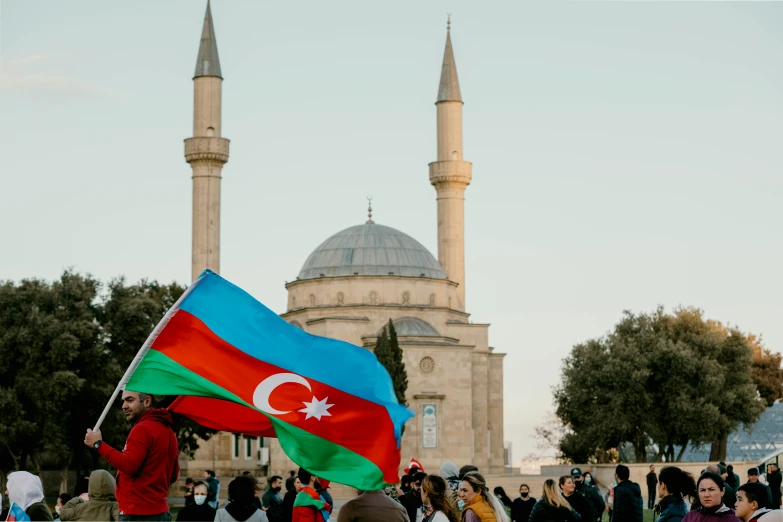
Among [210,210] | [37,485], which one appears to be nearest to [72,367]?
[210,210]

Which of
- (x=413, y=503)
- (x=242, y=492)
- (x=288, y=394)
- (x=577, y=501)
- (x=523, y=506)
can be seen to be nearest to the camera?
(x=288, y=394)

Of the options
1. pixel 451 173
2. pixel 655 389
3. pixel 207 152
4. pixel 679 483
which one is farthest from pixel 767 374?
pixel 679 483

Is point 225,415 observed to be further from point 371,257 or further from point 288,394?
point 371,257

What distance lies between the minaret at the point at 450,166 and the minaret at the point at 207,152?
439 inches

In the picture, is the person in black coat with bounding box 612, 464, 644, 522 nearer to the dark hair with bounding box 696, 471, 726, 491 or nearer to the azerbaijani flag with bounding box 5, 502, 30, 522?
the dark hair with bounding box 696, 471, 726, 491

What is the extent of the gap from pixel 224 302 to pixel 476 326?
5479 centimetres

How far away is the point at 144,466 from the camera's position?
8344mm

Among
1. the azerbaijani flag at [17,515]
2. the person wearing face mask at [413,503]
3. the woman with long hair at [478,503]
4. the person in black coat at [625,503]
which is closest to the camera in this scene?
the azerbaijani flag at [17,515]

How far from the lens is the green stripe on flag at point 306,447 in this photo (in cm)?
908

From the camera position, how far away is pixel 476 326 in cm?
6391

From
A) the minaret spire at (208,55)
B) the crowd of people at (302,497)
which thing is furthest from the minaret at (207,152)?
the crowd of people at (302,497)

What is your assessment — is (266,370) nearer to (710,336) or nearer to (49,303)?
(49,303)

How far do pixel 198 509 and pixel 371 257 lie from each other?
51.5 meters

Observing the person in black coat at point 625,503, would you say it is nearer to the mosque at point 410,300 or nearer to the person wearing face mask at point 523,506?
the person wearing face mask at point 523,506
